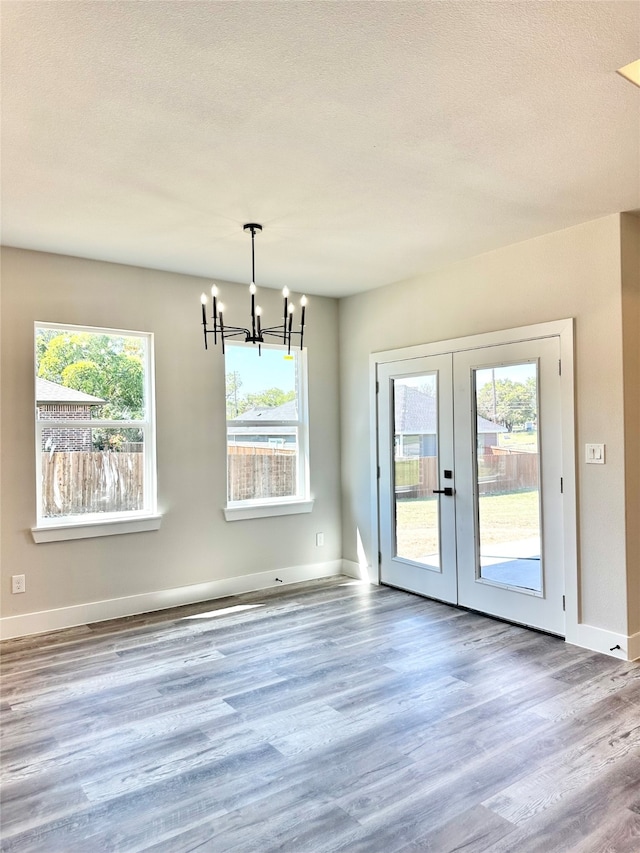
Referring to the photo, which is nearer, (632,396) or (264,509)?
(632,396)

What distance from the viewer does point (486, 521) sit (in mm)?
4207

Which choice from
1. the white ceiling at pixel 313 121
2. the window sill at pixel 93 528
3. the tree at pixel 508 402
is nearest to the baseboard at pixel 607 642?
the tree at pixel 508 402

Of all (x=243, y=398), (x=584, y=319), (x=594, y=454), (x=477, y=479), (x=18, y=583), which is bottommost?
Answer: (x=18, y=583)

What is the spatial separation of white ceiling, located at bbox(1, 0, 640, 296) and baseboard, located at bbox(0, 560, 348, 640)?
2.57 meters

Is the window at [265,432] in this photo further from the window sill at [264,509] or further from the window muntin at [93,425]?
the window muntin at [93,425]

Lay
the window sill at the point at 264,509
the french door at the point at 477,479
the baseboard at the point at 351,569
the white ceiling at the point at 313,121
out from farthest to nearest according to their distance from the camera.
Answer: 1. the baseboard at the point at 351,569
2. the window sill at the point at 264,509
3. the french door at the point at 477,479
4. the white ceiling at the point at 313,121

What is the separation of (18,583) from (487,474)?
11.1 feet

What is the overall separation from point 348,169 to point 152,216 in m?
1.25

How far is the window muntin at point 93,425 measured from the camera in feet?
13.4

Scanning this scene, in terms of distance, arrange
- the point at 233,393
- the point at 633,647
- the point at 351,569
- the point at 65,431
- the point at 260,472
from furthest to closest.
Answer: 1. the point at 351,569
2. the point at 260,472
3. the point at 233,393
4. the point at 65,431
5. the point at 633,647

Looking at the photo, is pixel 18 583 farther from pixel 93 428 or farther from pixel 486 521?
pixel 486 521

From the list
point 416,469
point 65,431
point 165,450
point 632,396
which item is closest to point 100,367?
point 65,431

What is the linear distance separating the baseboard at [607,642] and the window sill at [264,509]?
2.51 metres

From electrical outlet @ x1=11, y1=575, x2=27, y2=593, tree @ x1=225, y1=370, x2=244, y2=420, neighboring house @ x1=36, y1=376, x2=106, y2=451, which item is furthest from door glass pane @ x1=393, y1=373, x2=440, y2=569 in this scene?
electrical outlet @ x1=11, y1=575, x2=27, y2=593
